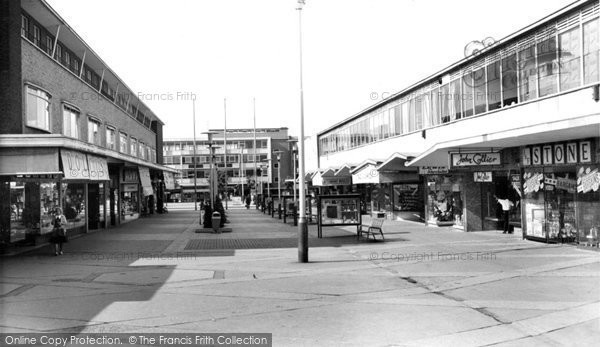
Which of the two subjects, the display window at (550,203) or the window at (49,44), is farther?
the window at (49,44)

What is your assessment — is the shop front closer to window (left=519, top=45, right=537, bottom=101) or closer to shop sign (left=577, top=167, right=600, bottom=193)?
shop sign (left=577, top=167, right=600, bottom=193)

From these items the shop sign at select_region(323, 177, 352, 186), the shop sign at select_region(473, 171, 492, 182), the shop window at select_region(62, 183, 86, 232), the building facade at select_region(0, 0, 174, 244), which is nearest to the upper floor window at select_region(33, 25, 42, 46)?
the building facade at select_region(0, 0, 174, 244)

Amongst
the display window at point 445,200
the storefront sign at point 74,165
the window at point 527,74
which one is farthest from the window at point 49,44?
the window at point 527,74

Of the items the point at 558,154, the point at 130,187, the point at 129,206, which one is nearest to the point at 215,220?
the point at 130,187

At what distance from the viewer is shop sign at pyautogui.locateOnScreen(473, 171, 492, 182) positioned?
2027 cm

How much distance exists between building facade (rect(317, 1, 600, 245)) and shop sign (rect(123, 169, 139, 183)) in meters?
14.7

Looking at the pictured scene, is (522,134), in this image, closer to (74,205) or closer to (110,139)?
(74,205)

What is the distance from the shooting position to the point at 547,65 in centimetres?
1661

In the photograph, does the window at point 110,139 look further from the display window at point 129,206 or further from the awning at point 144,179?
the display window at point 129,206

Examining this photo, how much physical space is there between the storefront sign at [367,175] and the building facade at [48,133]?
11784 mm

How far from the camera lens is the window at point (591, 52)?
14.5 meters

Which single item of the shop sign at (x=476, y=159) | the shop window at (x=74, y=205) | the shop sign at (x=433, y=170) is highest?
the shop sign at (x=476, y=159)

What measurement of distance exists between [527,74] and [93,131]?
67.7ft

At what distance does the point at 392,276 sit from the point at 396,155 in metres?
13.1
